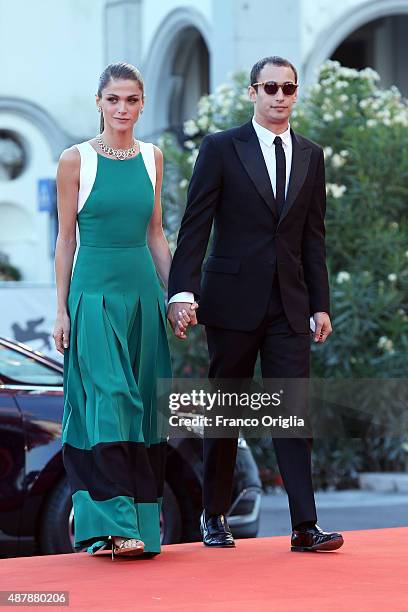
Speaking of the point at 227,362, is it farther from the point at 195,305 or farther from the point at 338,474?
the point at 338,474

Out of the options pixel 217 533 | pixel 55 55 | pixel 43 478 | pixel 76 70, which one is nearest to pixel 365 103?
pixel 43 478

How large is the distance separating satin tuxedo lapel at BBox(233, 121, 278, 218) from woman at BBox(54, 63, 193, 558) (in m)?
0.37

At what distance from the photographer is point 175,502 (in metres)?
7.97

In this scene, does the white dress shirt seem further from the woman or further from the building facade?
the building facade

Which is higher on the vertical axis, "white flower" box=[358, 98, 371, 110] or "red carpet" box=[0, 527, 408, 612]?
"white flower" box=[358, 98, 371, 110]

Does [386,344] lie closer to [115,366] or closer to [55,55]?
[115,366]

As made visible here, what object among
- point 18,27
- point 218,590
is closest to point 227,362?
point 218,590

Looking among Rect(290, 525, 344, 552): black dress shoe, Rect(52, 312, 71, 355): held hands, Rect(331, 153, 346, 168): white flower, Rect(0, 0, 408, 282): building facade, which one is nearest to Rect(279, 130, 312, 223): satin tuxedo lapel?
Rect(52, 312, 71, 355): held hands

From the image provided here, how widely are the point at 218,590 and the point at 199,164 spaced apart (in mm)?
1906

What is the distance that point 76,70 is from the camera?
26.9m

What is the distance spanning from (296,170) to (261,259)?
403mm

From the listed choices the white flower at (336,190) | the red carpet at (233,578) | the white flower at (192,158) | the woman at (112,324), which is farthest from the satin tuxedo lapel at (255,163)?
the white flower at (192,158)

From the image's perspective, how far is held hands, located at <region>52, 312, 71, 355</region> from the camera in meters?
6.39

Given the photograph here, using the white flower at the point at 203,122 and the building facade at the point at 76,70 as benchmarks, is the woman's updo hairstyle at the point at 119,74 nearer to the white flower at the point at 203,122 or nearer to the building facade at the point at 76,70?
the white flower at the point at 203,122
